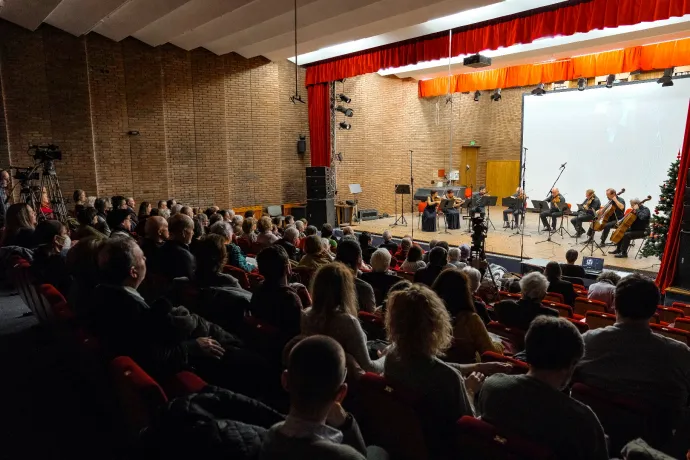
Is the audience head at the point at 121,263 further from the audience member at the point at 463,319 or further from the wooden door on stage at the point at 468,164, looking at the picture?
the wooden door on stage at the point at 468,164

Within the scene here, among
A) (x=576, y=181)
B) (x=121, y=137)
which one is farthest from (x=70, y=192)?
(x=576, y=181)

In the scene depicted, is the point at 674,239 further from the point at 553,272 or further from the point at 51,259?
the point at 51,259

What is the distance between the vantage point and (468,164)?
17.7 metres

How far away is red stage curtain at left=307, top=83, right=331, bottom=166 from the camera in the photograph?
13570mm

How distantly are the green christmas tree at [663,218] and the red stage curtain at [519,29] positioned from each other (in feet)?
8.08

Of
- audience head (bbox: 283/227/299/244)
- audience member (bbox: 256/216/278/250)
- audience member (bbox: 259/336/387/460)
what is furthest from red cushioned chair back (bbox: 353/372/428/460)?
audience head (bbox: 283/227/299/244)

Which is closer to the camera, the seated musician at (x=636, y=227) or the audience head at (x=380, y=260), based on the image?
the audience head at (x=380, y=260)

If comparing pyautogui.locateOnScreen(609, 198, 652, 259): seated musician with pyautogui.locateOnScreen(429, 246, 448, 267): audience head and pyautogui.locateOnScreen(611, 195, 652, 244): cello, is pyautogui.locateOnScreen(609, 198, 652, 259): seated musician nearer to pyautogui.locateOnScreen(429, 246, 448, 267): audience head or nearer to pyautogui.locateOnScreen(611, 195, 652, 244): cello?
pyautogui.locateOnScreen(611, 195, 652, 244): cello

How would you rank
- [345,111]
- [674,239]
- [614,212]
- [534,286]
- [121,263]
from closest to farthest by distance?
[121,263] → [534,286] → [674,239] → [614,212] → [345,111]

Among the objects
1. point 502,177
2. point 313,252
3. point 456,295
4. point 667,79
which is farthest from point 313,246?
point 502,177

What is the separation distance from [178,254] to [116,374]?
6.46ft

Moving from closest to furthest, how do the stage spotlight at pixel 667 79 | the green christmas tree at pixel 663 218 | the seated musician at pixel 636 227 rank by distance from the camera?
the green christmas tree at pixel 663 218
the seated musician at pixel 636 227
the stage spotlight at pixel 667 79

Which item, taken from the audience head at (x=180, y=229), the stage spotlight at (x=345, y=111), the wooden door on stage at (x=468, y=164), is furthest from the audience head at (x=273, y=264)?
the wooden door on stage at (x=468, y=164)

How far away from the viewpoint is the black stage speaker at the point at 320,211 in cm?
1267
